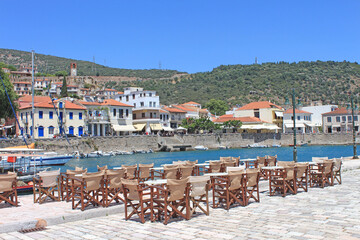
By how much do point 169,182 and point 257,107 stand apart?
83.3 m

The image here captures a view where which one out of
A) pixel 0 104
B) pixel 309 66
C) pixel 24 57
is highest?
pixel 24 57

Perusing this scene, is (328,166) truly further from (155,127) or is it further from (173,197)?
(155,127)

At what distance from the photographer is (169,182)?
Answer: 8.12 meters

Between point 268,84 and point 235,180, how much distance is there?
126 m

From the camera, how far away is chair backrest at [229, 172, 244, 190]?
31.6 feet

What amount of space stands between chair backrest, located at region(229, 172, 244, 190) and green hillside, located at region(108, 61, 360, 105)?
342 ft

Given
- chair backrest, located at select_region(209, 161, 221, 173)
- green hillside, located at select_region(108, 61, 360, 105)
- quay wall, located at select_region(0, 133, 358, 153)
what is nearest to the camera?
chair backrest, located at select_region(209, 161, 221, 173)

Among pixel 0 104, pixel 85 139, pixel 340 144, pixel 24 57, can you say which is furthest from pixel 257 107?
pixel 24 57

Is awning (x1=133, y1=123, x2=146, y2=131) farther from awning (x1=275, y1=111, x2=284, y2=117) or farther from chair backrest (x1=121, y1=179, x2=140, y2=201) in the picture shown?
chair backrest (x1=121, y1=179, x2=140, y2=201)

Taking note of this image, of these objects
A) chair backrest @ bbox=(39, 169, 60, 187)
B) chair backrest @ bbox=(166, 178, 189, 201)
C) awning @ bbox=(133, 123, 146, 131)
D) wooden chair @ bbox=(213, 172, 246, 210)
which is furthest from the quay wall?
chair backrest @ bbox=(166, 178, 189, 201)

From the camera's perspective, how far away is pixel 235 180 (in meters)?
9.76

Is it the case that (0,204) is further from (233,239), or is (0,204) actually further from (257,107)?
(257,107)

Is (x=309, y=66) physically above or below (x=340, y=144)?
above

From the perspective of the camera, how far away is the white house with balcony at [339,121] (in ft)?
285
